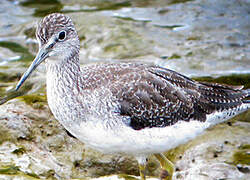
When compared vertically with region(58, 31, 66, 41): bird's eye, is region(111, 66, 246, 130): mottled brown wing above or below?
below

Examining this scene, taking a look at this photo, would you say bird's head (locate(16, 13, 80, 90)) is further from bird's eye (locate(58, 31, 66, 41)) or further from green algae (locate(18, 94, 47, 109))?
green algae (locate(18, 94, 47, 109))

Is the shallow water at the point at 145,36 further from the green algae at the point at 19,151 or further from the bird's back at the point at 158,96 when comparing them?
the bird's back at the point at 158,96

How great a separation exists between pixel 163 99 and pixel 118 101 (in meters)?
0.81

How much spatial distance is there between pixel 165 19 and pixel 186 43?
1.68m

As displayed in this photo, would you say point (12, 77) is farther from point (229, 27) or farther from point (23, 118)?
point (229, 27)

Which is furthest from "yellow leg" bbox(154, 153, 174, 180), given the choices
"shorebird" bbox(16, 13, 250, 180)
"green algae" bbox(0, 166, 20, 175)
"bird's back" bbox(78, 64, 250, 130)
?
"green algae" bbox(0, 166, 20, 175)

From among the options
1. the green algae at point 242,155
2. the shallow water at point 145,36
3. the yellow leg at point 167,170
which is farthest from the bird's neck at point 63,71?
the green algae at point 242,155

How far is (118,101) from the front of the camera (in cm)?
676

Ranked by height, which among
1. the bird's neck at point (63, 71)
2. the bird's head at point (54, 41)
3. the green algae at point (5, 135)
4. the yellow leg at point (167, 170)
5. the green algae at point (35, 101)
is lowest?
the yellow leg at point (167, 170)

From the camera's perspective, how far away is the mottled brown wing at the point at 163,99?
6918 millimetres

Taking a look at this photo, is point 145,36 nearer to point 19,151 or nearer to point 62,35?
point 19,151

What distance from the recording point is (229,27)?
41.0 ft

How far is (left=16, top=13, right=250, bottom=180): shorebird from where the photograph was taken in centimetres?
658

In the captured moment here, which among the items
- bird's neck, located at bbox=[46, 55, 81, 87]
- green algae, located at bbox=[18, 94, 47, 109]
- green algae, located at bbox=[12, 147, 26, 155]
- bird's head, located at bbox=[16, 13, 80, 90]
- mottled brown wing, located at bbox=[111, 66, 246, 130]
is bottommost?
green algae, located at bbox=[12, 147, 26, 155]
